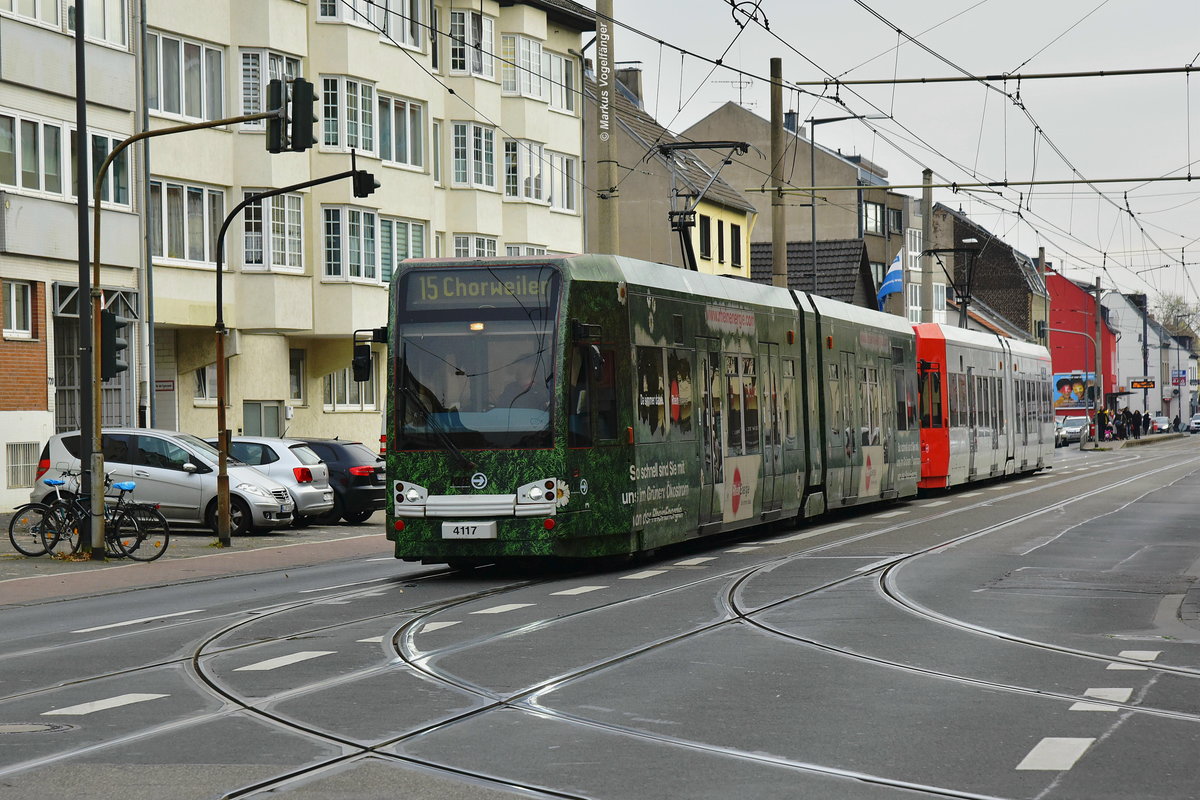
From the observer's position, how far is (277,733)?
29.0 feet

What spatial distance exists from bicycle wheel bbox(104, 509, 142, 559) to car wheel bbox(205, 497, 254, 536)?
4702mm

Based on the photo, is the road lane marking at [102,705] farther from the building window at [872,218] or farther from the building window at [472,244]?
the building window at [872,218]

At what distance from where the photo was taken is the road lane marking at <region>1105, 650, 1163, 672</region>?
1131 cm

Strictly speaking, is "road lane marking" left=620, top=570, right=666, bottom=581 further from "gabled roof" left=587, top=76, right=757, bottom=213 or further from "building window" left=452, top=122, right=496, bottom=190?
"gabled roof" left=587, top=76, right=757, bottom=213

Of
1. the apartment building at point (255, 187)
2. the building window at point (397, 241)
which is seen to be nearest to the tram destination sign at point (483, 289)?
the apartment building at point (255, 187)

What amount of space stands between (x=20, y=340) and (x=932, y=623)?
77.7 ft

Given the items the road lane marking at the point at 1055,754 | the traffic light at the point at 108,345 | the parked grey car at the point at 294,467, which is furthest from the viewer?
the parked grey car at the point at 294,467

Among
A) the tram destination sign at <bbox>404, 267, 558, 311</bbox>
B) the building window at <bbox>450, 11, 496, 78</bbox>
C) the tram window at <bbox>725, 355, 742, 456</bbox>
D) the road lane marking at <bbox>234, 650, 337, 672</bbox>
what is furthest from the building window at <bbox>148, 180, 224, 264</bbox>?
the road lane marking at <bbox>234, 650, 337, 672</bbox>

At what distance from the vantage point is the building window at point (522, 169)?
50.6 meters

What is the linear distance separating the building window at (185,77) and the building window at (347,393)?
764cm

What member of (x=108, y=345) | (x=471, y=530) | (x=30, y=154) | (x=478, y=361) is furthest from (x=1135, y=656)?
(x=30, y=154)

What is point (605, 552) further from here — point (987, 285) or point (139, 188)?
point (987, 285)

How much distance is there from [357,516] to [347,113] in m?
13.3

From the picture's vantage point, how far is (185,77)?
39.0 metres
